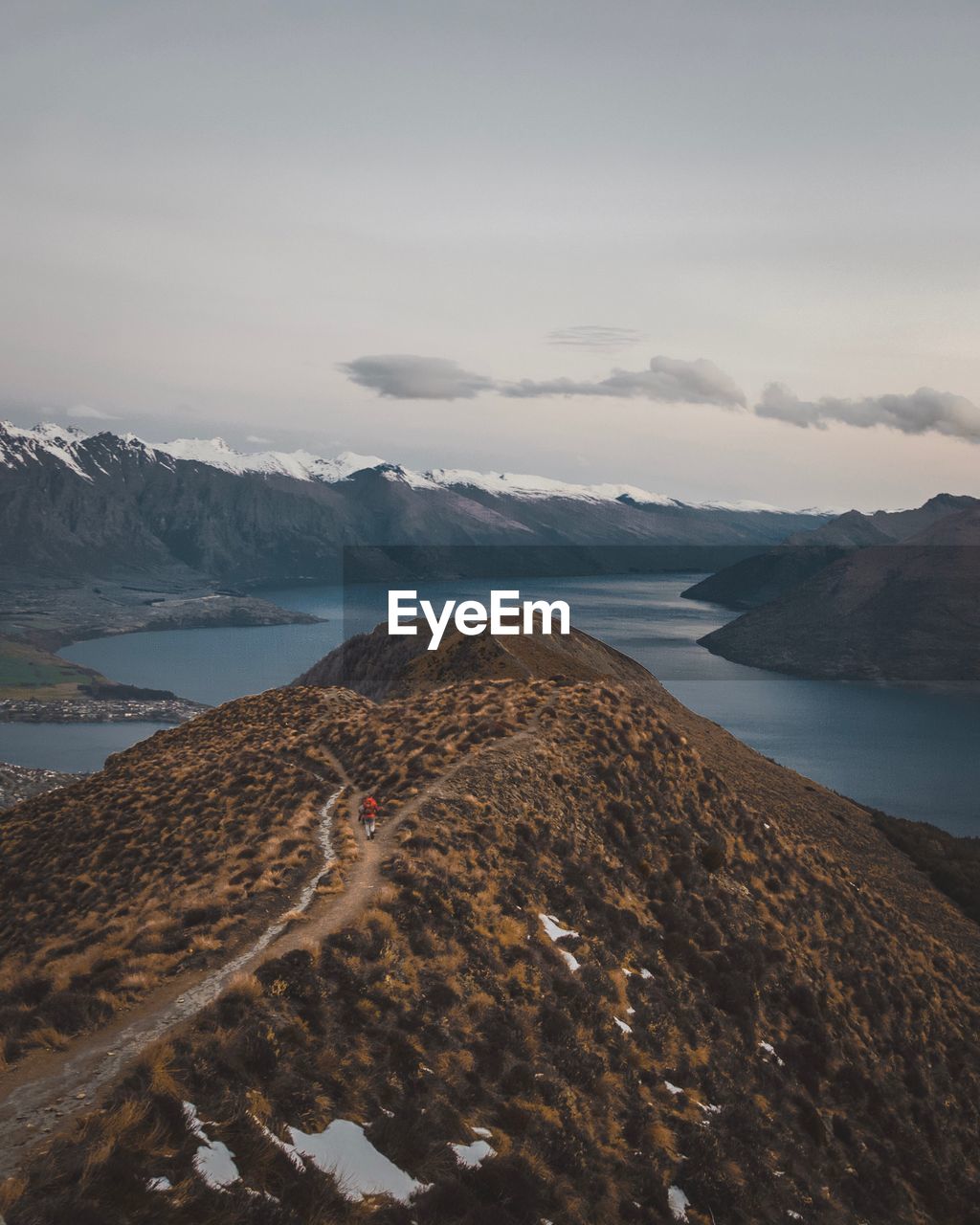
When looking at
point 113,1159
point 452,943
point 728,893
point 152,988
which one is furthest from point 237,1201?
point 728,893

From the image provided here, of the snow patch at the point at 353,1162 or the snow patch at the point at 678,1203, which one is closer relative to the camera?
the snow patch at the point at 353,1162

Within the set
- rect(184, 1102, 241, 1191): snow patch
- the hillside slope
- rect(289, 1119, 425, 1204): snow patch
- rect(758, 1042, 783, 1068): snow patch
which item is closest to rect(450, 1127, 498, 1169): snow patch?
the hillside slope

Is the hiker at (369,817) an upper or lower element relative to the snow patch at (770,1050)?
upper

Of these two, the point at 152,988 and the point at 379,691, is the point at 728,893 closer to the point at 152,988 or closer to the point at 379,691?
the point at 152,988

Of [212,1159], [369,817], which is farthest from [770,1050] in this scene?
[212,1159]

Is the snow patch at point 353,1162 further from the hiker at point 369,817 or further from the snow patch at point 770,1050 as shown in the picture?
the snow patch at point 770,1050

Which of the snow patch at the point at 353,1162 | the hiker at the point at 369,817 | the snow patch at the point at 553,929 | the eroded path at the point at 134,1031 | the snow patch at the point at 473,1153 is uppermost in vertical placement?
the hiker at the point at 369,817

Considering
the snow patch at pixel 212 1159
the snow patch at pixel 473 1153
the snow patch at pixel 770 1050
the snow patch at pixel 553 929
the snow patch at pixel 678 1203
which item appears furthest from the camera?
the snow patch at pixel 770 1050

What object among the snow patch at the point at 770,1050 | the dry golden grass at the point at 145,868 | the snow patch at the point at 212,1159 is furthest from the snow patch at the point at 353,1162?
the snow patch at the point at 770,1050
